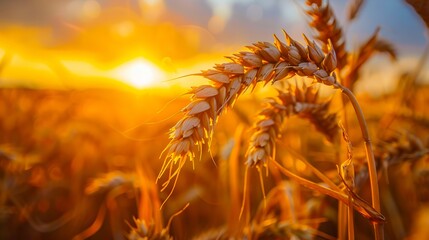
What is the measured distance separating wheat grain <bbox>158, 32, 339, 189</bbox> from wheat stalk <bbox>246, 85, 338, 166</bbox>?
201 mm

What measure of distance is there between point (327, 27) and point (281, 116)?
1.28 ft

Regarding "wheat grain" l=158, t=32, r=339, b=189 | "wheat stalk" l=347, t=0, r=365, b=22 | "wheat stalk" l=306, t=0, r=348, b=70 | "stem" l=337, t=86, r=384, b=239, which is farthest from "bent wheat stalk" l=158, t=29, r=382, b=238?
"wheat stalk" l=347, t=0, r=365, b=22

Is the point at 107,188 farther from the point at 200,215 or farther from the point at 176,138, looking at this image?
the point at 176,138

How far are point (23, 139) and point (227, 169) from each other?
199 centimetres

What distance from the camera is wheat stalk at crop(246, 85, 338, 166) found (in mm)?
1098

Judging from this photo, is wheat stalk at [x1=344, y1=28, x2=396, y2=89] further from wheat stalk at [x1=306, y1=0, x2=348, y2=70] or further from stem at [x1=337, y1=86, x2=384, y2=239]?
stem at [x1=337, y1=86, x2=384, y2=239]

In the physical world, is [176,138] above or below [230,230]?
above

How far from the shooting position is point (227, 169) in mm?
2428

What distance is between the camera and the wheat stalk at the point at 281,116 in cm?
110

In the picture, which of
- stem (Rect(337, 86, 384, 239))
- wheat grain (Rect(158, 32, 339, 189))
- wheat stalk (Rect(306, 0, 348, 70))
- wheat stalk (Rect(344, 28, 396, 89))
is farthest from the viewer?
wheat stalk (Rect(344, 28, 396, 89))

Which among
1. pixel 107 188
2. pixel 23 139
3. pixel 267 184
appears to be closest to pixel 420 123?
pixel 267 184

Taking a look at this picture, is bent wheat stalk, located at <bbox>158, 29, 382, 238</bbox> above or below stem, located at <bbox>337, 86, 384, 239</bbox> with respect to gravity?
above

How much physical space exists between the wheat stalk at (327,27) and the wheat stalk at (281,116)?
193 millimetres

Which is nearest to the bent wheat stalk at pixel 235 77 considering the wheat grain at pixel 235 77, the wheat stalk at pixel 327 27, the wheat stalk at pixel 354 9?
the wheat grain at pixel 235 77
